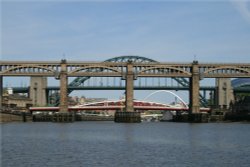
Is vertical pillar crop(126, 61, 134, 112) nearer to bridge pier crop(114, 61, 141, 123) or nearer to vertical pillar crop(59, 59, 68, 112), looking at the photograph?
bridge pier crop(114, 61, 141, 123)

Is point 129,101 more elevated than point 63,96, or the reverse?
point 63,96

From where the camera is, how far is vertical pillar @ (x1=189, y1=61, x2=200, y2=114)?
167 m

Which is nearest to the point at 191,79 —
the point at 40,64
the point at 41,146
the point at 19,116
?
the point at 40,64

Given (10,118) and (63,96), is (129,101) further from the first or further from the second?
(10,118)

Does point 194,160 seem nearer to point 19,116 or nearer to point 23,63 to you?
point 23,63

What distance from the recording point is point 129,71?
16712 cm

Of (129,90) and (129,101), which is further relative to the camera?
(129,101)

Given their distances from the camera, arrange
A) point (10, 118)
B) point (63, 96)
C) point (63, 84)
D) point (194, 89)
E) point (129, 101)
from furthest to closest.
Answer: point (10, 118) → point (63, 96) → point (194, 89) → point (63, 84) → point (129, 101)

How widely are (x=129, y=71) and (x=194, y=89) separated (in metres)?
19.1

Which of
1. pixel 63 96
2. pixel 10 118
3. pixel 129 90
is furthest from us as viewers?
pixel 10 118

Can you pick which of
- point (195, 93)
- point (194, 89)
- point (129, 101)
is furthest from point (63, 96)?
point (195, 93)

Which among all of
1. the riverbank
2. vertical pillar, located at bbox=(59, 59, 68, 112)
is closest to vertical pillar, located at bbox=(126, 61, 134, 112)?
vertical pillar, located at bbox=(59, 59, 68, 112)

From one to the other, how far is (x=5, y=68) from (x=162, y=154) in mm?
123167

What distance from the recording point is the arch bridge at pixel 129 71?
167250 millimetres
